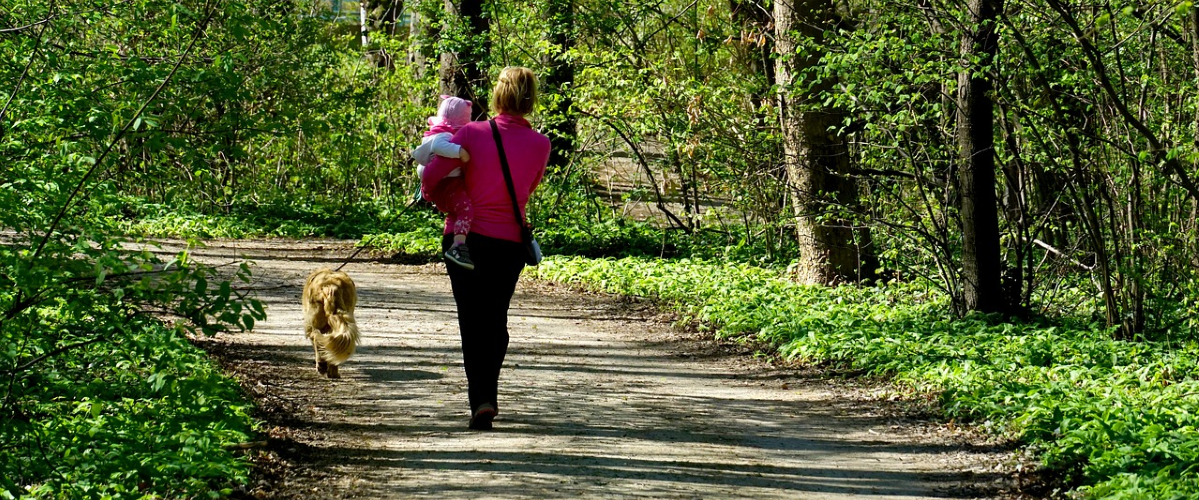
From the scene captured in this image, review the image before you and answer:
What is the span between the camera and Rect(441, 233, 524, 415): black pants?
21.5ft

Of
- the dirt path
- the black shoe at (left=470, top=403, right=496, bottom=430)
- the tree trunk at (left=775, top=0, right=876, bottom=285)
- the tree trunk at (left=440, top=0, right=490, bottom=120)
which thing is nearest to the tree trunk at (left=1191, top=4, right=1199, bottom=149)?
the tree trunk at (left=775, top=0, right=876, bottom=285)

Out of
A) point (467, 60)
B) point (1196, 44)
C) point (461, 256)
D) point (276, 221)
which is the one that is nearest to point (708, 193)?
point (467, 60)

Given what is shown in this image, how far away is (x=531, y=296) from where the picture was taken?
1407 cm

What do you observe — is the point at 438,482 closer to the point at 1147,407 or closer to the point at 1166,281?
the point at 1147,407

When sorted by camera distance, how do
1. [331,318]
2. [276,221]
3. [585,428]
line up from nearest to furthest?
1. [585,428]
2. [331,318]
3. [276,221]

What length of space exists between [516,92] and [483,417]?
1904mm

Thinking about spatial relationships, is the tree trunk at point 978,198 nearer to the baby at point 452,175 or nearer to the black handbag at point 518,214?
the black handbag at point 518,214

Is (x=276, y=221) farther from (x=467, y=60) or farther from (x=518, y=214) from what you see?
(x=518, y=214)

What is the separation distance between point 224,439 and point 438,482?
3.98ft

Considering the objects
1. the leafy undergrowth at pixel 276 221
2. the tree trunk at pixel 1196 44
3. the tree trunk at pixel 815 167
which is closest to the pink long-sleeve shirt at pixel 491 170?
the tree trunk at pixel 1196 44

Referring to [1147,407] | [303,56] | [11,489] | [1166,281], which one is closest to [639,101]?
[303,56]

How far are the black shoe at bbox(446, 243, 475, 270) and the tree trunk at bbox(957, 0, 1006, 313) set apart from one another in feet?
18.3

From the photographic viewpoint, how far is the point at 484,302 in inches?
263

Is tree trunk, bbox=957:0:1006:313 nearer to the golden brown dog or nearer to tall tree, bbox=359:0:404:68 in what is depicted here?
the golden brown dog
